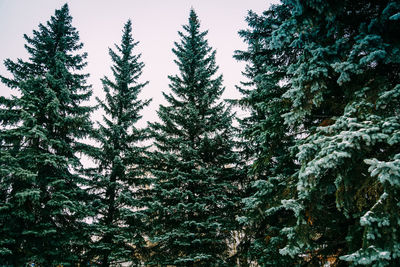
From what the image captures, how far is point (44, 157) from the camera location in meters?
8.90

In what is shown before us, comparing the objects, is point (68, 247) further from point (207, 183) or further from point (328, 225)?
point (328, 225)

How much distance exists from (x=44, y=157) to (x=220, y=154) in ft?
25.3

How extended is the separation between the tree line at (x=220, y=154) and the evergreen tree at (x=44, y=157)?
0.21 feet

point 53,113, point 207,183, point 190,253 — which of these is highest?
point 53,113

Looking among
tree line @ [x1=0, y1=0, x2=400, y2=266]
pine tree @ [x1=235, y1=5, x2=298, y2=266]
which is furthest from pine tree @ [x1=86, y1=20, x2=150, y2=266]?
pine tree @ [x1=235, y1=5, x2=298, y2=266]

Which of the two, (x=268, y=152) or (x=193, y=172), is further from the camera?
(x=193, y=172)

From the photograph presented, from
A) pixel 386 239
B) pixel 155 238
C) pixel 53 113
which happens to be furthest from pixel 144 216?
pixel 386 239

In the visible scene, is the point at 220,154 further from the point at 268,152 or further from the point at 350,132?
the point at 350,132

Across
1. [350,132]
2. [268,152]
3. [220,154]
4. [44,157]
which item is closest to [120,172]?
[44,157]

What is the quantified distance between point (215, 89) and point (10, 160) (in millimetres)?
9461

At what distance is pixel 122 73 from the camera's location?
43.1 feet

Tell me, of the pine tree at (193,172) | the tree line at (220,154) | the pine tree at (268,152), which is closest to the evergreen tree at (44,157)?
the tree line at (220,154)

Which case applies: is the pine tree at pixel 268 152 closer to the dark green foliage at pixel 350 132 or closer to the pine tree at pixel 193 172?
the dark green foliage at pixel 350 132

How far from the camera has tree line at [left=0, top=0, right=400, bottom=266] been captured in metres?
3.36
